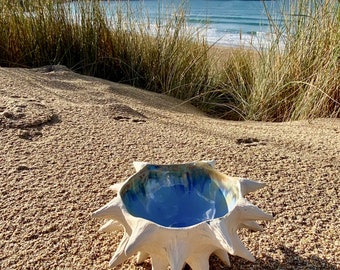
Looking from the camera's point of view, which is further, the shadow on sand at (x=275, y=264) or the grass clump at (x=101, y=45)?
the grass clump at (x=101, y=45)

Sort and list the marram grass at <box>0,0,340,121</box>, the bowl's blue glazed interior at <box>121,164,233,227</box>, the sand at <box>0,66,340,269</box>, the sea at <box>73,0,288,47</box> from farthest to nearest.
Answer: the sea at <box>73,0,288,47</box>, the marram grass at <box>0,0,340,121</box>, the sand at <box>0,66,340,269</box>, the bowl's blue glazed interior at <box>121,164,233,227</box>

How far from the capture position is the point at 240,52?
384 centimetres

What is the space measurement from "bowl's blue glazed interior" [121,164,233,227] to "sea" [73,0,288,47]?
87.7 inches

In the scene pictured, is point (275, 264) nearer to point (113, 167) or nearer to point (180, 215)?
point (180, 215)

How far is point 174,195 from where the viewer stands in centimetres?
111

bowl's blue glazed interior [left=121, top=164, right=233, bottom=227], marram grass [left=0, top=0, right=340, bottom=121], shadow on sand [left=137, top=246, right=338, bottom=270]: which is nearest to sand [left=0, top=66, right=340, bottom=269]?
shadow on sand [left=137, top=246, right=338, bottom=270]

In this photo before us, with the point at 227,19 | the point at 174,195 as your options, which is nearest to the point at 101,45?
the point at 174,195

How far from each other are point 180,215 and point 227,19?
37.7 feet

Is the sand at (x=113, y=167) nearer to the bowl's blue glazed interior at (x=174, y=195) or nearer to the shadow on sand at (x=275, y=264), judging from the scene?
the shadow on sand at (x=275, y=264)

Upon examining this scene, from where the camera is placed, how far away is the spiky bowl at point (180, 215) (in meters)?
0.90

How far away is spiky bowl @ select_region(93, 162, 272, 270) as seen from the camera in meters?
0.90

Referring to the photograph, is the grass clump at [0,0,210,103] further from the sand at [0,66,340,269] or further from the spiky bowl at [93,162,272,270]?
the spiky bowl at [93,162,272,270]

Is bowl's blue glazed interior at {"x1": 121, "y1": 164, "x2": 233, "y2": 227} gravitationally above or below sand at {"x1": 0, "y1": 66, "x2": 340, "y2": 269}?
above

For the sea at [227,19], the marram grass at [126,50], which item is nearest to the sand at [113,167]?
the marram grass at [126,50]
